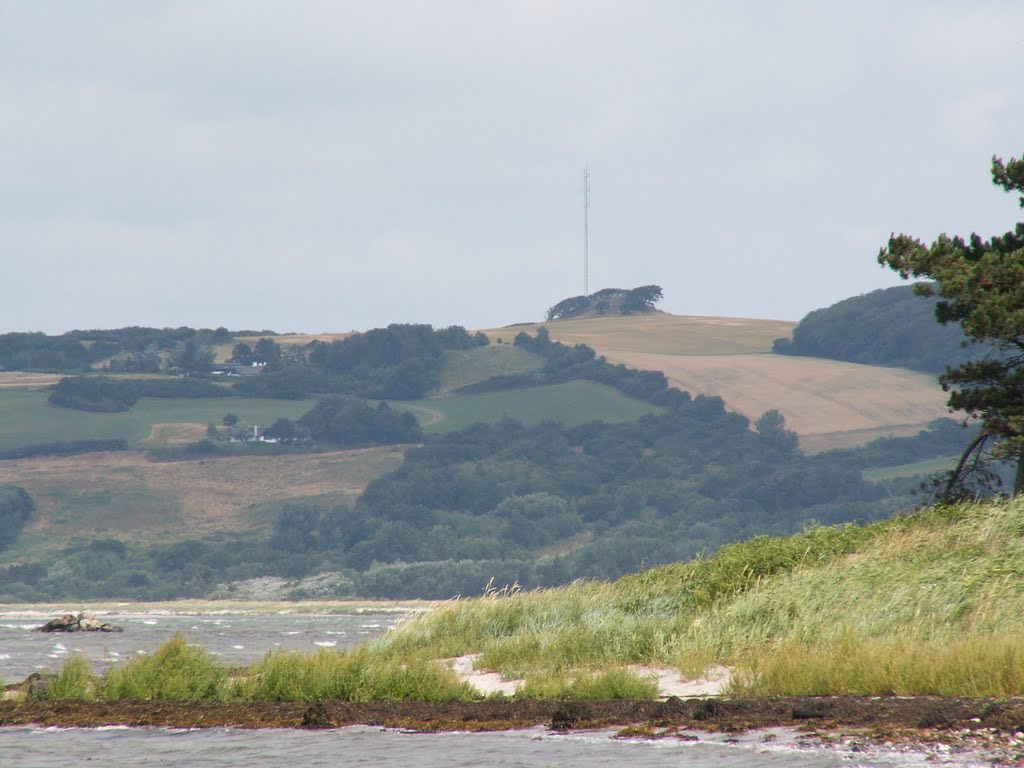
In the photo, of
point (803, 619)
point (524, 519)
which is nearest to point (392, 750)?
point (803, 619)

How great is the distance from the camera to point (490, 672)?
77.4ft

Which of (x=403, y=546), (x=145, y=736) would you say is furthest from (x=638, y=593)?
(x=403, y=546)

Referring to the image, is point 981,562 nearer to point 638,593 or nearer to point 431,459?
point 638,593

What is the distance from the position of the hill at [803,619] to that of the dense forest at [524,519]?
11360 centimetres

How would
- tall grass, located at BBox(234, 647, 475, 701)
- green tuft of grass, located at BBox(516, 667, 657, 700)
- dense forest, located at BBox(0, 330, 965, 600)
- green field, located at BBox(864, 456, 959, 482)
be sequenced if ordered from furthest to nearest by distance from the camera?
green field, located at BBox(864, 456, 959, 482) → dense forest, located at BBox(0, 330, 965, 600) → tall grass, located at BBox(234, 647, 475, 701) → green tuft of grass, located at BBox(516, 667, 657, 700)

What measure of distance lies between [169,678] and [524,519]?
157 meters

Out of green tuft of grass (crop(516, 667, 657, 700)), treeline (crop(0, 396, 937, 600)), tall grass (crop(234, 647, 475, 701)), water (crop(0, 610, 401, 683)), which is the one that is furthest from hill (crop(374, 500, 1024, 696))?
treeline (crop(0, 396, 937, 600))

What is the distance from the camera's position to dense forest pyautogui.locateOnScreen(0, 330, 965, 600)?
151250 mm

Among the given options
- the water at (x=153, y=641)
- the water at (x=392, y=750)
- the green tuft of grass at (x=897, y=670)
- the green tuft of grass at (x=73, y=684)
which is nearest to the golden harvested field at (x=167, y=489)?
the water at (x=153, y=641)

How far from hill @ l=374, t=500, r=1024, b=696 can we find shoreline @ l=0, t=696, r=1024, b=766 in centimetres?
87

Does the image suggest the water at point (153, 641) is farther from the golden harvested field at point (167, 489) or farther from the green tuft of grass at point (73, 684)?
the golden harvested field at point (167, 489)

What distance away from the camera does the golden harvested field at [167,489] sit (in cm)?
17200

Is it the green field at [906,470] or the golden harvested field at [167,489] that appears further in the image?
the green field at [906,470]

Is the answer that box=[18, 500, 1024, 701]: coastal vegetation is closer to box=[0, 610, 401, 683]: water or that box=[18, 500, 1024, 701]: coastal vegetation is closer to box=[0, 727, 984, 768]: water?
box=[0, 727, 984, 768]: water
